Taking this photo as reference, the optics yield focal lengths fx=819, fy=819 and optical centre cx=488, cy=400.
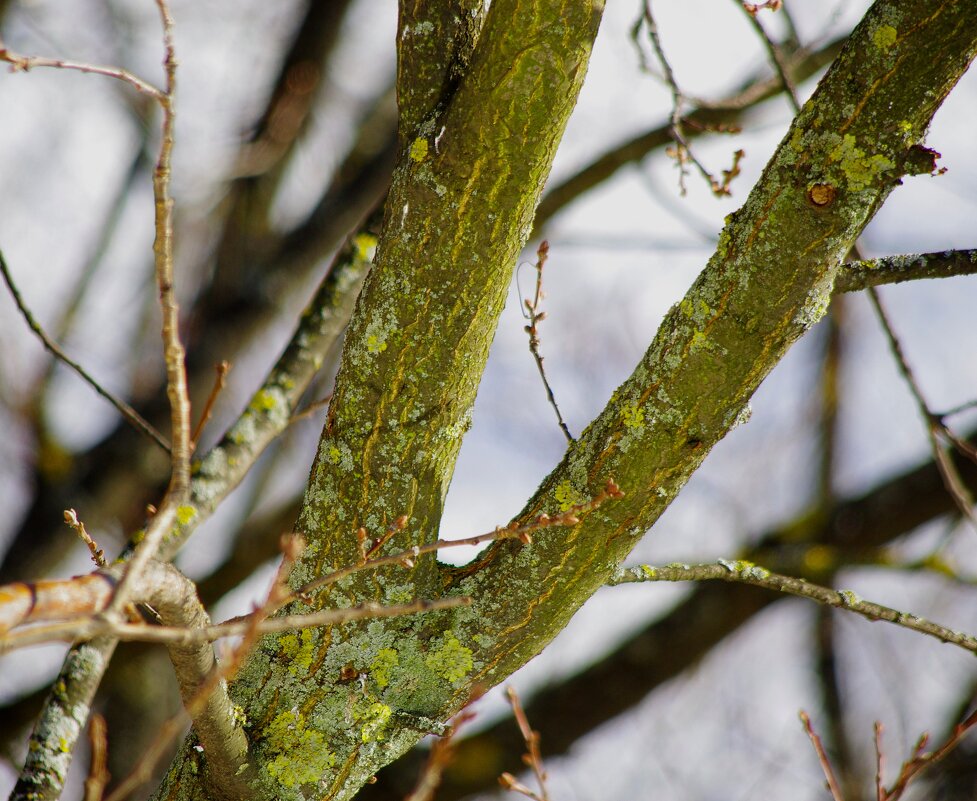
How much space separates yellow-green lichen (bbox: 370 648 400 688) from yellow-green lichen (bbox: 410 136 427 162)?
720mm

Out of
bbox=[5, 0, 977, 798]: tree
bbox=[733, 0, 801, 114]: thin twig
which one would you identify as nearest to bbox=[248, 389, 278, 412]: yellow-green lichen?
bbox=[5, 0, 977, 798]: tree

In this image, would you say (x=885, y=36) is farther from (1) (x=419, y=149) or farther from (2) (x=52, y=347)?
(2) (x=52, y=347)

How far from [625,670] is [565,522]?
2.25 meters

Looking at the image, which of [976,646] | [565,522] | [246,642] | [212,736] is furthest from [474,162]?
[976,646]

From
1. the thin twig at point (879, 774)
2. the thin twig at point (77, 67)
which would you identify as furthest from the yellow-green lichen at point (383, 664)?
the thin twig at point (77, 67)

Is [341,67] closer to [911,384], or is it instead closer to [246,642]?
[911,384]

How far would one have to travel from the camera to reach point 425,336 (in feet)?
3.75

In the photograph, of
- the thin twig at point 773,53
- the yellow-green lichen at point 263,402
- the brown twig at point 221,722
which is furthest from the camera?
the yellow-green lichen at point 263,402

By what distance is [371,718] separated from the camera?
4.06 feet

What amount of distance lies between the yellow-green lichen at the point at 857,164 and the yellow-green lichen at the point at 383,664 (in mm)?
910

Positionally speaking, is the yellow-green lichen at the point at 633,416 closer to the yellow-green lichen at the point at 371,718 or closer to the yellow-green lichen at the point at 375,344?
the yellow-green lichen at the point at 375,344

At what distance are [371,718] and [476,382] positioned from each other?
53 centimetres

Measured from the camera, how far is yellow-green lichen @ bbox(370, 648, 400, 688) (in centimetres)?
124

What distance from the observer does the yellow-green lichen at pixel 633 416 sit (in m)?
1.13
